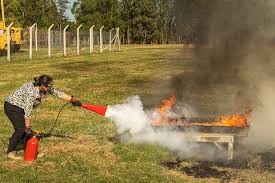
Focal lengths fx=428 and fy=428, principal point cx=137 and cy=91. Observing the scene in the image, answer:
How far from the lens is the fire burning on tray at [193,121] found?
978 centimetres

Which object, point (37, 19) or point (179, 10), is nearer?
point (179, 10)

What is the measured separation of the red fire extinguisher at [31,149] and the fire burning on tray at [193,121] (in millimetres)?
2648

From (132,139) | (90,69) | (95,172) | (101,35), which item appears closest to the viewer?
(95,172)

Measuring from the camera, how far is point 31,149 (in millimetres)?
9102

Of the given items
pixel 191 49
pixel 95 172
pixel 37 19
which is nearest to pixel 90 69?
pixel 191 49

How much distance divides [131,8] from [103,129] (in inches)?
3126

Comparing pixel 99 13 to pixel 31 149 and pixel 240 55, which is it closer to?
pixel 240 55

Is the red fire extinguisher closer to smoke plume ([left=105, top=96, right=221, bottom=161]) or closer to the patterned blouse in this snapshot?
the patterned blouse

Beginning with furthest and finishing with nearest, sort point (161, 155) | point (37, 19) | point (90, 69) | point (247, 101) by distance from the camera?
point (37, 19)
point (90, 69)
point (247, 101)
point (161, 155)

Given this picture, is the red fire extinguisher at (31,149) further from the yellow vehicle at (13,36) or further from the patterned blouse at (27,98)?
the yellow vehicle at (13,36)

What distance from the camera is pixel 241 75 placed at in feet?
43.7

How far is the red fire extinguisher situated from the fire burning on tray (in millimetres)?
2648

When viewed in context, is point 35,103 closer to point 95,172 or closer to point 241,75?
point 95,172

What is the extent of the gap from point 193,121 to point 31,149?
13.0 ft
